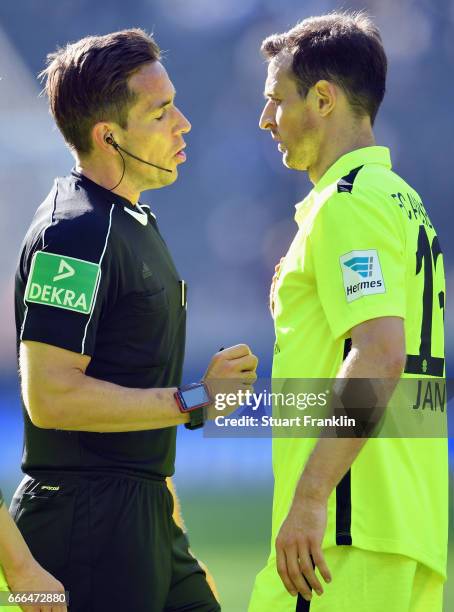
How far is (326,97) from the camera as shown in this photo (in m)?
3.00

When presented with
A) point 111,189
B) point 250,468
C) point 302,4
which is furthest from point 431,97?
point 111,189

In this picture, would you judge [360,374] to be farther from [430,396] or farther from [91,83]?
[91,83]

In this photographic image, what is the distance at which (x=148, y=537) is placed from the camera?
3068 mm

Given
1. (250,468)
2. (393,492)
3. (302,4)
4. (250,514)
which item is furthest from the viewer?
(302,4)

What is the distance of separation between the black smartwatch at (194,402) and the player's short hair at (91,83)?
780mm

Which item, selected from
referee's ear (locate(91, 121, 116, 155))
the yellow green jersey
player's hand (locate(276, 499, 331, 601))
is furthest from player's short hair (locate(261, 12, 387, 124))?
player's hand (locate(276, 499, 331, 601))

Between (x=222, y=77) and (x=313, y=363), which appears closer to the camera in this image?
(x=313, y=363)

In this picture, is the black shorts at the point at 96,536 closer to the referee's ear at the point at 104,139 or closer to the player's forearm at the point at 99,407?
the player's forearm at the point at 99,407

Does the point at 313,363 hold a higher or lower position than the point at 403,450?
higher

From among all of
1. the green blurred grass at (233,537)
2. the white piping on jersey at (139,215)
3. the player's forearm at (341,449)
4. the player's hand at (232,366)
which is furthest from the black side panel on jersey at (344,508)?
the green blurred grass at (233,537)

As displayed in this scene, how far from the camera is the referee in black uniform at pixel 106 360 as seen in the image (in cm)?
288

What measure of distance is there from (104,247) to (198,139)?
9.72 meters

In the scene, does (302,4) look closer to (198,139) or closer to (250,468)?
(198,139)

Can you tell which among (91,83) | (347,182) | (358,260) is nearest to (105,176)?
(91,83)
